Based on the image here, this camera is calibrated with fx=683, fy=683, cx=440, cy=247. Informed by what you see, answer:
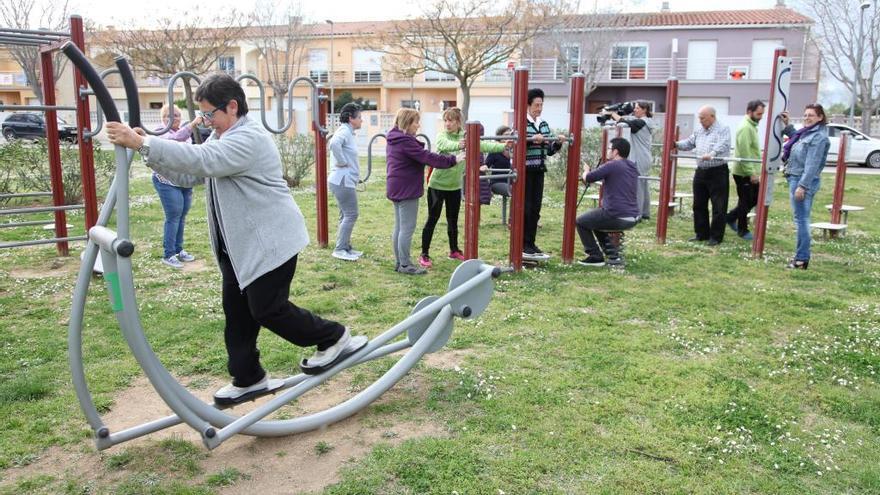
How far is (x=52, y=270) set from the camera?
703 cm

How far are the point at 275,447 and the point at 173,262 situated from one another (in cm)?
442

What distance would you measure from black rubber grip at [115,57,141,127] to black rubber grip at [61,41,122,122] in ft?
0.23

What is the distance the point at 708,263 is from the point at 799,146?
1601mm

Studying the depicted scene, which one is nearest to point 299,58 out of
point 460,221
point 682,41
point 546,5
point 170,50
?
point 170,50

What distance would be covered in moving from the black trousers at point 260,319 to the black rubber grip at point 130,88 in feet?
2.59

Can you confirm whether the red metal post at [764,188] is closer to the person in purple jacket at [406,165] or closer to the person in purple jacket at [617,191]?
the person in purple jacket at [617,191]

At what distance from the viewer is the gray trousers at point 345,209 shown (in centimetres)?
745

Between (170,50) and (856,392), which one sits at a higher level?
(170,50)

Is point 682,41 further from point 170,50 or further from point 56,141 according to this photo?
point 56,141

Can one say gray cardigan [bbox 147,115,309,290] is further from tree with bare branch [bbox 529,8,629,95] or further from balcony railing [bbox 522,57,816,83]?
balcony railing [bbox 522,57,816,83]

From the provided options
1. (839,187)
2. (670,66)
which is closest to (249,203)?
(839,187)

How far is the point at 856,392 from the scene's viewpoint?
13.4ft

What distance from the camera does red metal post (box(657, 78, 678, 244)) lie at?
819cm

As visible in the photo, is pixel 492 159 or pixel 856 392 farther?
pixel 492 159
